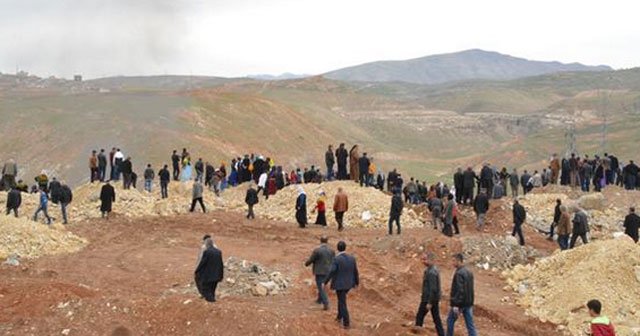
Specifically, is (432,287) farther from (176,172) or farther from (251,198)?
(176,172)

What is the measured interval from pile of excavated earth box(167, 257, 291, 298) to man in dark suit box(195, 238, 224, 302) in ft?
6.62

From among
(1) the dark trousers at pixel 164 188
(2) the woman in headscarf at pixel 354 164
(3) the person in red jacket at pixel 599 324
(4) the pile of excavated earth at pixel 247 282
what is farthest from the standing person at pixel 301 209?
(3) the person in red jacket at pixel 599 324

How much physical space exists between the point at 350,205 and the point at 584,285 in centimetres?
1183

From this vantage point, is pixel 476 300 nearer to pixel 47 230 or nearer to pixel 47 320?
pixel 47 320

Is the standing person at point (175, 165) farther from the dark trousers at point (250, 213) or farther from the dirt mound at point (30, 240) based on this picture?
the dirt mound at point (30, 240)

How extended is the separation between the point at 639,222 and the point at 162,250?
46.7 feet

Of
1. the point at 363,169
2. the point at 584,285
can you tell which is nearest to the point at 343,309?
the point at 584,285

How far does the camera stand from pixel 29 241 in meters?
20.8

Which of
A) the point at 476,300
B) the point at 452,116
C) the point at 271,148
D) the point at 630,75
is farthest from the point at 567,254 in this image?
the point at 630,75

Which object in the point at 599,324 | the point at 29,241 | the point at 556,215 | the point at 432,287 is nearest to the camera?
the point at 599,324

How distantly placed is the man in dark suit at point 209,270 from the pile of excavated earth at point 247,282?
202 cm

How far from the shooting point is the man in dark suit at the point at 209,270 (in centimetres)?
1359

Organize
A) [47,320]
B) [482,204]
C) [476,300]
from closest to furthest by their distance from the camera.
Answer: [47,320], [476,300], [482,204]

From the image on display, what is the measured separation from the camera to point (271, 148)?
59.9 meters
